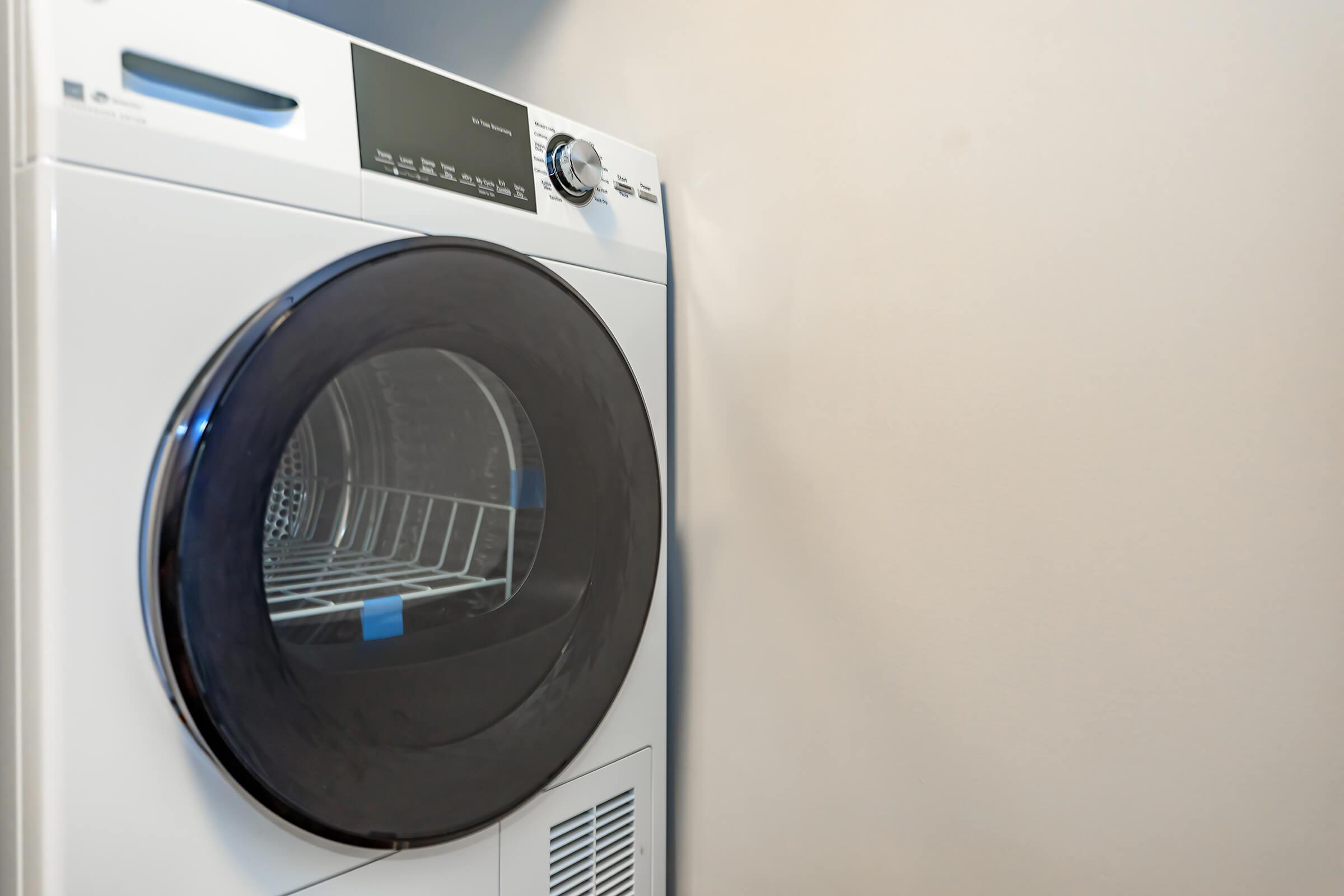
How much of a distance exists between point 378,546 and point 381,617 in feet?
0.65

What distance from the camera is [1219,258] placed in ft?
2.35

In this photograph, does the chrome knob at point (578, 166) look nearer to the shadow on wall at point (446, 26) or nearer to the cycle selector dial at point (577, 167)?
the cycle selector dial at point (577, 167)

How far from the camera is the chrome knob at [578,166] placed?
3.06 ft

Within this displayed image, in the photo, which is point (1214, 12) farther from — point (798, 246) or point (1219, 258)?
point (798, 246)

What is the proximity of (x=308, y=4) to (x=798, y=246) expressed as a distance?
1.45 meters

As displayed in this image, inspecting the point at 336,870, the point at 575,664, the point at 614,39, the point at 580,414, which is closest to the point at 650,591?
the point at 575,664

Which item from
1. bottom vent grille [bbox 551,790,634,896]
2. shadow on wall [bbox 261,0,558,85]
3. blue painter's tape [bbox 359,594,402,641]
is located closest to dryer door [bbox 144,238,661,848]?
blue painter's tape [bbox 359,594,402,641]

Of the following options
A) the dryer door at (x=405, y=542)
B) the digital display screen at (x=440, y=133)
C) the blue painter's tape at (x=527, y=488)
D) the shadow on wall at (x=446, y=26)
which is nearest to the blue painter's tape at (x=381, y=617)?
the dryer door at (x=405, y=542)

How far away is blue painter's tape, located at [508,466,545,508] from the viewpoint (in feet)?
3.05

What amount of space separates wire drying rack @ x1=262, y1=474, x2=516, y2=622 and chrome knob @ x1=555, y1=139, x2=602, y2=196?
0.40 meters

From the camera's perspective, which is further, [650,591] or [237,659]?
[650,591]

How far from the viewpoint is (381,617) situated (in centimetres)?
81

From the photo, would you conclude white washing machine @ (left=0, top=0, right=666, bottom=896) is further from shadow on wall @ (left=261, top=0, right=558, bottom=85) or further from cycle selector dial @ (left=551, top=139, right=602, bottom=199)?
shadow on wall @ (left=261, top=0, right=558, bottom=85)

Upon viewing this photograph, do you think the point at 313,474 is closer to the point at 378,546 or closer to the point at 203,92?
the point at 378,546
